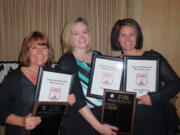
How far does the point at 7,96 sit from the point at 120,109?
41.5 inches

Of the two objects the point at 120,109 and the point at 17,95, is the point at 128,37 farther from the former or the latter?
the point at 17,95

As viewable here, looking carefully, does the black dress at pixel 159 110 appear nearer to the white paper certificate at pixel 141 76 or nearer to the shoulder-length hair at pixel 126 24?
the white paper certificate at pixel 141 76

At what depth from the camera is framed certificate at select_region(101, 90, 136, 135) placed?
1443 millimetres

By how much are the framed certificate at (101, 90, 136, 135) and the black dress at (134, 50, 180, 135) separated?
0.60 feet

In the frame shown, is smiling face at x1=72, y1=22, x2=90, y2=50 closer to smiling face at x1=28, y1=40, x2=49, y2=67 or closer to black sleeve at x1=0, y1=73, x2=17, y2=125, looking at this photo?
smiling face at x1=28, y1=40, x2=49, y2=67

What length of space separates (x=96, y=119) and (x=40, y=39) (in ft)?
3.26

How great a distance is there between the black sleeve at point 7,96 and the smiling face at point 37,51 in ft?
0.82

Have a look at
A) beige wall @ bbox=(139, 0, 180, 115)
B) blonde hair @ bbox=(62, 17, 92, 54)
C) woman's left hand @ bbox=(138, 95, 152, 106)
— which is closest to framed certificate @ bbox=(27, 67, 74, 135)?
blonde hair @ bbox=(62, 17, 92, 54)

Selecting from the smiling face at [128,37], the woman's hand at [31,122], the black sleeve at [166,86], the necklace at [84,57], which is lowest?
the woman's hand at [31,122]

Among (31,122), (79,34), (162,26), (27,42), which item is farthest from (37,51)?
(162,26)

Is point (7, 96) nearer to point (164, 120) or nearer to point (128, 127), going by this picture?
point (128, 127)

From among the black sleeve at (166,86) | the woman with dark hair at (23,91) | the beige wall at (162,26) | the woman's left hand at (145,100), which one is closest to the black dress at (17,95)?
the woman with dark hair at (23,91)

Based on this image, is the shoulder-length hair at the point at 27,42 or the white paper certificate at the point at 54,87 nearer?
the white paper certificate at the point at 54,87

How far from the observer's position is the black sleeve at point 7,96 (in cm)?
136
